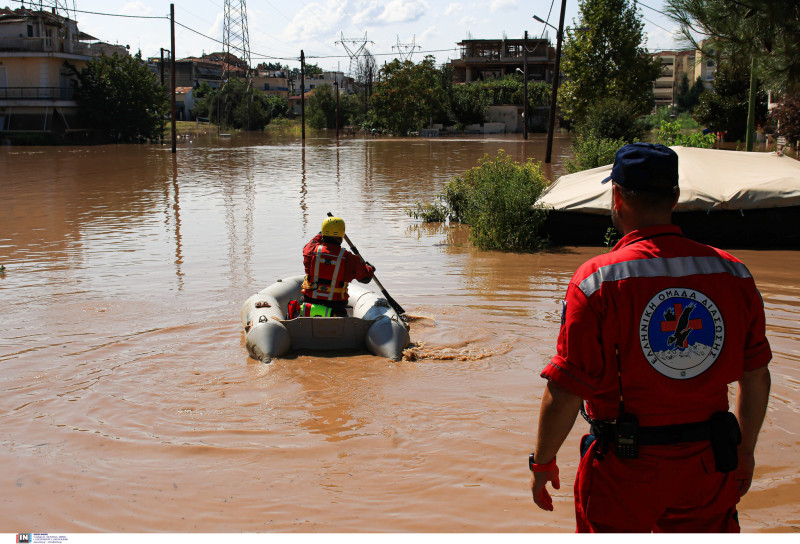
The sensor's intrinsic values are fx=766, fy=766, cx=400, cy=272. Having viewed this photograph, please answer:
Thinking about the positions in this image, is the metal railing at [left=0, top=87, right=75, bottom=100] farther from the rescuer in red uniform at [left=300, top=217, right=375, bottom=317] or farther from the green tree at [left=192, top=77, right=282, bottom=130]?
the rescuer in red uniform at [left=300, top=217, right=375, bottom=317]

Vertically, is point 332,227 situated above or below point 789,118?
Answer: below

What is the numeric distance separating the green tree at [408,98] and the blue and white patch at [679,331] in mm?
62925

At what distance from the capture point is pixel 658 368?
7.77 feet

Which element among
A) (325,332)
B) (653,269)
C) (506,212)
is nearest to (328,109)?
(506,212)

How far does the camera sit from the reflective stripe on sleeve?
7.77ft

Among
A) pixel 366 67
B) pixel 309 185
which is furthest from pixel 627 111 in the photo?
pixel 366 67

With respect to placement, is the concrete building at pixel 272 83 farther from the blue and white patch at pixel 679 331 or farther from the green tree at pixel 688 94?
the blue and white patch at pixel 679 331

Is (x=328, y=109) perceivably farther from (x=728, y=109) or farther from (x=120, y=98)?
(x=728, y=109)

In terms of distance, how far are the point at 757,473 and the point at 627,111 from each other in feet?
64.2

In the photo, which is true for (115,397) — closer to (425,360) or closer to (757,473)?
(425,360)

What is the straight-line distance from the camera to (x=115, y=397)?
6082 millimetres

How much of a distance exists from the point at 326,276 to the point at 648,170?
205 inches

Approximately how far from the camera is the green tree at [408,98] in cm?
6394

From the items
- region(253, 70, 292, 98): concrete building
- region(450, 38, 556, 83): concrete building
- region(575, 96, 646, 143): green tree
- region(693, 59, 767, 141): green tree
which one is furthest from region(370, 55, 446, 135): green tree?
region(575, 96, 646, 143): green tree
